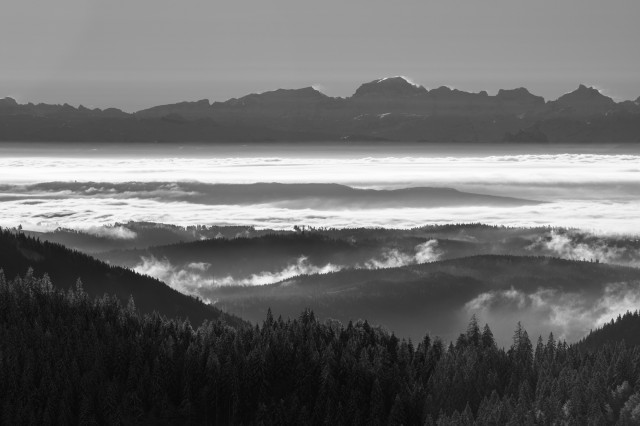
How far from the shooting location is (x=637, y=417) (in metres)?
183

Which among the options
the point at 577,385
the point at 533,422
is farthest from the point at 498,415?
the point at 577,385

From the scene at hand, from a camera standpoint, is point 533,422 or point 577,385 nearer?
point 533,422

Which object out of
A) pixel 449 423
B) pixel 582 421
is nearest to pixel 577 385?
pixel 582 421

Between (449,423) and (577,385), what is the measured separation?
2922 cm

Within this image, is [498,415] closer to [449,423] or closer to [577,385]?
[449,423]

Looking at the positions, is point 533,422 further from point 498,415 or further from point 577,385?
point 577,385

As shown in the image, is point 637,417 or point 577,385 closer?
point 637,417

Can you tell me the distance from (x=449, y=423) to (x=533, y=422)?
647 inches

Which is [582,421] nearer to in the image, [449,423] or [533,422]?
[533,422]

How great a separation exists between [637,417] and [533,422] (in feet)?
62.8

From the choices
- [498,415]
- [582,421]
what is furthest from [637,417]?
[498,415]

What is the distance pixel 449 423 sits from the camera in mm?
190750

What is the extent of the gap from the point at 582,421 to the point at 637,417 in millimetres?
10630

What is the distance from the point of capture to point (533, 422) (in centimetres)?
18362
